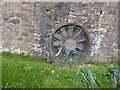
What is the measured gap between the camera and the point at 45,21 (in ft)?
19.3

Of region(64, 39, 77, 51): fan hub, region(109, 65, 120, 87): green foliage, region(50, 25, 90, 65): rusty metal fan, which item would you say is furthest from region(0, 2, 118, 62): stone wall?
region(109, 65, 120, 87): green foliage

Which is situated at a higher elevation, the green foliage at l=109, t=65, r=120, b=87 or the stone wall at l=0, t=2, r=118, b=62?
the stone wall at l=0, t=2, r=118, b=62

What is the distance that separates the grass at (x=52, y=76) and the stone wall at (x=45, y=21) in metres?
0.61

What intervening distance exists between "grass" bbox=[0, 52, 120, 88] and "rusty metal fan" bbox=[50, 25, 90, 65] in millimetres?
499

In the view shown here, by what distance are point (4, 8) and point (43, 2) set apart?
3.82 ft

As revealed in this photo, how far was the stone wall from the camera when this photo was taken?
5844mm

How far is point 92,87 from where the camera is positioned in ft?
15.9

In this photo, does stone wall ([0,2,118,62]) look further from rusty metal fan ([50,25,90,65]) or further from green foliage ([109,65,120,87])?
green foliage ([109,65,120,87])

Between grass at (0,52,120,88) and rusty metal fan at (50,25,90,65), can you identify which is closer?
grass at (0,52,120,88)

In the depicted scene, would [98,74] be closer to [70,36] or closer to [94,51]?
[94,51]

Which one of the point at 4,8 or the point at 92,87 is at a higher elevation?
the point at 4,8

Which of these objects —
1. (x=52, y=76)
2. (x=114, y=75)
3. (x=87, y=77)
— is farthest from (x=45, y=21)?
(x=114, y=75)

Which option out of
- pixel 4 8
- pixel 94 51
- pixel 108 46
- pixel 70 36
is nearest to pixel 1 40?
pixel 4 8

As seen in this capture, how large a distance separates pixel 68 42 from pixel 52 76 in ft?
4.52
